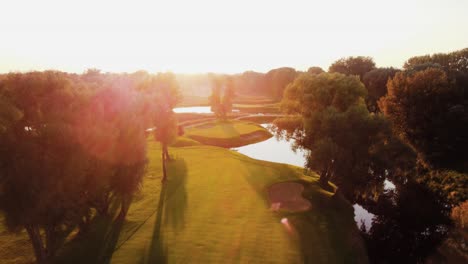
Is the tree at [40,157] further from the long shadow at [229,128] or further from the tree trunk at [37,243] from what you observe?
the long shadow at [229,128]

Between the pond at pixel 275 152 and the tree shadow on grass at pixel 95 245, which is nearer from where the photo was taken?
the tree shadow on grass at pixel 95 245

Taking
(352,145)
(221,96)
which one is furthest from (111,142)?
(221,96)

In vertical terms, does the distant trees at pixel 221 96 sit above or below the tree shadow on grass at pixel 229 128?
above

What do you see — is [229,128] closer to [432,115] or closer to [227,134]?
[227,134]

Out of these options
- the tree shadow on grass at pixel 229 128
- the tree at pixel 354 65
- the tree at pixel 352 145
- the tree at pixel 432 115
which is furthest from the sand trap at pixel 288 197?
the tree at pixel 354 65

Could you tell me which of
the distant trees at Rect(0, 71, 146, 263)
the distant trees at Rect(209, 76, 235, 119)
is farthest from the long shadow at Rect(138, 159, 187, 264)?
the distant trees at Rect(209, 76, 235, 119)

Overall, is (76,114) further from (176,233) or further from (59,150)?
(176,233)

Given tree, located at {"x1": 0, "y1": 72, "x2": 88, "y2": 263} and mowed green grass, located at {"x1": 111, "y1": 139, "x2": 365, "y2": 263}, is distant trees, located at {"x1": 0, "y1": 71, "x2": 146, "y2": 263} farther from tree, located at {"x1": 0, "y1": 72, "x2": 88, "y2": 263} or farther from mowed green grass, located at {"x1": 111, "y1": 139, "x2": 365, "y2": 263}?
mowed green grass, located at {"x1": 111, "y1": 139, "x2": 365, "y2": 263}
